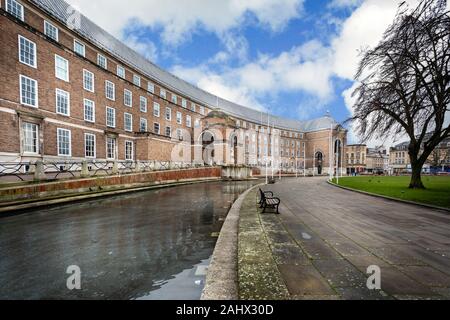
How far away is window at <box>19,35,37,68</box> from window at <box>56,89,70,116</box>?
9.65ft

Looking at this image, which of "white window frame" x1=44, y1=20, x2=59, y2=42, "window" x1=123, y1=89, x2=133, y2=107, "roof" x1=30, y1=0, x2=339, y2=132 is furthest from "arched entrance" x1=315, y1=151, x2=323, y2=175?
"white window frame" x1=44, y1=20, x2=59, y2=42

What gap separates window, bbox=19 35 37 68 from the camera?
703 inches

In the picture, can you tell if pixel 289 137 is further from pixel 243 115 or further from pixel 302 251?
pixel 302 251

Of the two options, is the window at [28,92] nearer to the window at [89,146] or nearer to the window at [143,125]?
the window at [89,146]

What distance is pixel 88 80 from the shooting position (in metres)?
24.6

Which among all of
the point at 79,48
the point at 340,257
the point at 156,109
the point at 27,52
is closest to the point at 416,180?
the point at 340,257

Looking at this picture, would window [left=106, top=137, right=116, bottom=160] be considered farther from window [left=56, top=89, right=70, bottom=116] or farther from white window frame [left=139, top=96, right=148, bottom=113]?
white window frame [left=139, top=96, right=148, bottom=113]

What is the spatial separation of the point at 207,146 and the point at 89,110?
23.8 meters

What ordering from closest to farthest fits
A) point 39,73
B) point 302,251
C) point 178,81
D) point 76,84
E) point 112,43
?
point 302,251 → point 39,73 → point 76,84 → point 112,43 → point 178,81

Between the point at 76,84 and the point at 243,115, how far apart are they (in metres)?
54.6

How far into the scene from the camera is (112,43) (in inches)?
1257

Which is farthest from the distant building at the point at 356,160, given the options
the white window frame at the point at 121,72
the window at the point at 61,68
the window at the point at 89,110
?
the window at the point at 61,68
